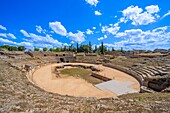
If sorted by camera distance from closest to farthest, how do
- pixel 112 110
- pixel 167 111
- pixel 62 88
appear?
pixel 167 111 → pixel 112 110 → pixel 62 88

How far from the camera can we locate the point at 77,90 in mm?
14961

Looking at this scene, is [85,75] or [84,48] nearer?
[85,75]

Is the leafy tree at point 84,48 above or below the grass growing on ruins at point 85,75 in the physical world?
above

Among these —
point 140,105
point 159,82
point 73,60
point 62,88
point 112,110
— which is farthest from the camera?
point 73,60

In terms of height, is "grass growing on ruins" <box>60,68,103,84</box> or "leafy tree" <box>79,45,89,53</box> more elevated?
A: "leafy tree" <box>79,45,89,53</box>

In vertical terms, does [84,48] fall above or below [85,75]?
above

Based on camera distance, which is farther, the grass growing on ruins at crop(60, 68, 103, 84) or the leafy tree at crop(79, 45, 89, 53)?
the leafy tree at crop(79, 45, 89, 53)

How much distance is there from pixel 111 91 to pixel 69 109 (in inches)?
400

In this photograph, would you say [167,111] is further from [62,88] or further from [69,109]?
[62,88]

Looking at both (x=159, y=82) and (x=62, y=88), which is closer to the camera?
(x=159, y=82)

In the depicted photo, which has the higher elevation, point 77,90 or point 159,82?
point 159,82

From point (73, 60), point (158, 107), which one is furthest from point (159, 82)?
point (73, 60)

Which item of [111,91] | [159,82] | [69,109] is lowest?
[111,91]

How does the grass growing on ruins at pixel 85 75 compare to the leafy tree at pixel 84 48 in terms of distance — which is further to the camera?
the leafy tree at pixel 84 48
